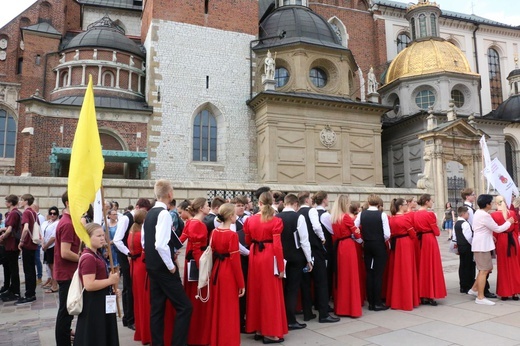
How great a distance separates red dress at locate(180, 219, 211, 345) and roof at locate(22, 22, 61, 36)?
25.9 meters

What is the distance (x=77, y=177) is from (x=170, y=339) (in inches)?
97.9

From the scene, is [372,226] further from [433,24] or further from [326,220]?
[433,24]

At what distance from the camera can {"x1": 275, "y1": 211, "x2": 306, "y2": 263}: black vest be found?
6344 mm

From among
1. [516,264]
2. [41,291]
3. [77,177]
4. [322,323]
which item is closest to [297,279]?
[322,323]

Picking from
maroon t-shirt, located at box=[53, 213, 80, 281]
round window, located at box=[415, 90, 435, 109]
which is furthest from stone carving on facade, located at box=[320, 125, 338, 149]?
maroon t-shirt, located at box=[53, 213, 80, 281]

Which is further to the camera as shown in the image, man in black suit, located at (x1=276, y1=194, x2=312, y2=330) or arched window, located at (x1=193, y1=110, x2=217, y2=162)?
arched window, located at (x1=193, y1=110, x2=217, y2=162)

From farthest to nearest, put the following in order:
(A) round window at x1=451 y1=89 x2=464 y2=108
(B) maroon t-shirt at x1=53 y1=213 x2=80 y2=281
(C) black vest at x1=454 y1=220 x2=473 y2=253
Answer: (A) round window at x1=451 y1=89 x2=464 y2=108
(C) black vest at x1=454 y1=220 x2=473 y2=253
(B) maroon t-shirt at x1=53 y1=213 x2=80 y2=281

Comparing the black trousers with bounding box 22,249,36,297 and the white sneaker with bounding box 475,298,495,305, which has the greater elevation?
the black trousers with bounding box 22,249,36,297

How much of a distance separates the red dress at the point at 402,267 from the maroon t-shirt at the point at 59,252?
5346 mm

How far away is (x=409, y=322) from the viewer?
257 inches

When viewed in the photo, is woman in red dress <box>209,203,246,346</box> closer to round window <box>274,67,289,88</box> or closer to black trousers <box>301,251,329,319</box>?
black trousers <box>301,251,329,319</box>

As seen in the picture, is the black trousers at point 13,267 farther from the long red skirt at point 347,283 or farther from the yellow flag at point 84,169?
the long red skirt at point 347,283

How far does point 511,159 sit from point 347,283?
31262 millimetres

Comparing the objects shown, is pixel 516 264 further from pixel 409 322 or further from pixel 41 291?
pixel 41 291
